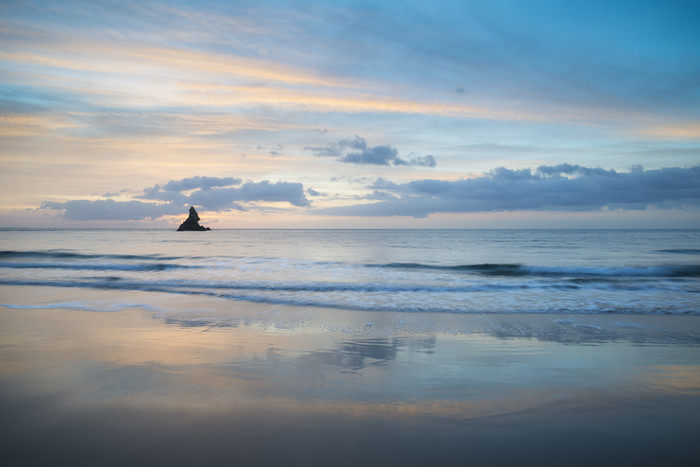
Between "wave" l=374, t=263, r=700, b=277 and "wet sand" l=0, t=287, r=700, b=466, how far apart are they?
13.3 meters

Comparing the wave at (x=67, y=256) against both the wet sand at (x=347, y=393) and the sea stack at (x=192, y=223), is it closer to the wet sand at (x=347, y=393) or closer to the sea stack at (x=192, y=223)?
the wet sand at (x=347, y=393)

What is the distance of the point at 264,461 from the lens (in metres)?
3.10

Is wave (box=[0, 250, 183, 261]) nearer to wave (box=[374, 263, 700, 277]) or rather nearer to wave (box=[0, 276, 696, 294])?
wave (box=[0, 276, 696, 294])

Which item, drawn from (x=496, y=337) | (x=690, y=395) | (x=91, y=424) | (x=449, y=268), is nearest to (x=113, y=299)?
(x=91, y=424)

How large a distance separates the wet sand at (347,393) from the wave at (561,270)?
13311mm

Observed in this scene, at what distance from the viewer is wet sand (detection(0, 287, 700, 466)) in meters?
3.28

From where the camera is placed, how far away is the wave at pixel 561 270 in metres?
20.2

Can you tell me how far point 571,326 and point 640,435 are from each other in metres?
4.98

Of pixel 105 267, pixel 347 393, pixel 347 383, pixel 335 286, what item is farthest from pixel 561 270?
pixel 105 267

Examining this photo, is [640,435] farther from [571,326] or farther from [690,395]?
[571,326]

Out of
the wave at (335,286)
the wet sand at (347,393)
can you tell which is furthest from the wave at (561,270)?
the wet sand at (347,393)

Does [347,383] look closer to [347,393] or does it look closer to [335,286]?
[347,393]

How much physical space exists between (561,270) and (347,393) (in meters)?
21.1

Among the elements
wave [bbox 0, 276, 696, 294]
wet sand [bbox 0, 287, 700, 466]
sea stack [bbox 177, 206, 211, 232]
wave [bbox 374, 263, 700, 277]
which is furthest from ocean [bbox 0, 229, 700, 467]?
sea stack [bbox 177, 206, 211, 232]
